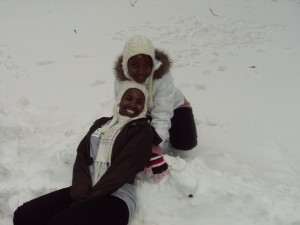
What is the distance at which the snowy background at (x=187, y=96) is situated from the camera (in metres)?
2.60

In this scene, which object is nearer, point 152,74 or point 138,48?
point 138,48

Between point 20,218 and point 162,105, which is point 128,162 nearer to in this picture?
point 162,105

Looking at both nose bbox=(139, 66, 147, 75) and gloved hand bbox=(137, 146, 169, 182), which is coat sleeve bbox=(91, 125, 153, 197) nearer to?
gloved hand bbox=(137, 146, 169, 182)

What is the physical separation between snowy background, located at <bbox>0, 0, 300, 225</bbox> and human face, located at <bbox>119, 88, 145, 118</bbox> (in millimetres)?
471

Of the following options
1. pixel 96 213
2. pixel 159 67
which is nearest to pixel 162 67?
pixel 159 67

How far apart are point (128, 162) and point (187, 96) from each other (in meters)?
2.30

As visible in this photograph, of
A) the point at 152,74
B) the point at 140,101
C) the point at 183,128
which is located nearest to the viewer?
the point at 140,101

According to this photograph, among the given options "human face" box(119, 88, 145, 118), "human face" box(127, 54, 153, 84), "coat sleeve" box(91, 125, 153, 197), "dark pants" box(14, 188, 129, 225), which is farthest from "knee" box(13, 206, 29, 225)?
"human face" box(127, 54, 153, 84)

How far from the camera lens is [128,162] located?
97.3 inches

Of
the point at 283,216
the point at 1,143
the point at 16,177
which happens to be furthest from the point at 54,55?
the point at 283,216

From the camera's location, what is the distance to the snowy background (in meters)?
2.60

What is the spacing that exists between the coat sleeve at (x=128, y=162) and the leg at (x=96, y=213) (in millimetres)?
69

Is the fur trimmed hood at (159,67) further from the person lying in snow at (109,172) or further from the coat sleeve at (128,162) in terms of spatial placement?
the coat sleeve at (128,162)

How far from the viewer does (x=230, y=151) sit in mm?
3510
